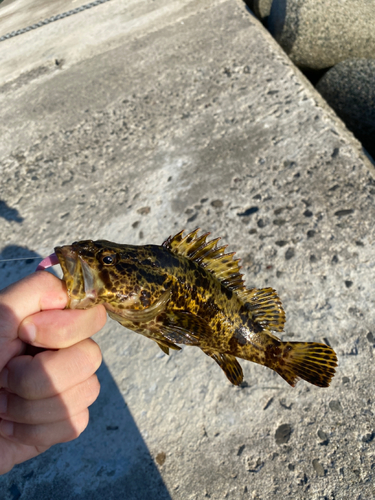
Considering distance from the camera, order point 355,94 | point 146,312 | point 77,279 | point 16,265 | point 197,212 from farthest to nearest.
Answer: point 355,94, point 16,265, point 197,212, point 146,312, point 77,279

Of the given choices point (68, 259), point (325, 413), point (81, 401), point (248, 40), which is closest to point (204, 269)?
point (68, 259)

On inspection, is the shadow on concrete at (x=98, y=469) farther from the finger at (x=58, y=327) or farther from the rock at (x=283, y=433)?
the finger at (x=58, y=327)

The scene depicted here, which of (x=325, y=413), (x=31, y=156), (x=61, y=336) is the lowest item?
(x=325, y=413)

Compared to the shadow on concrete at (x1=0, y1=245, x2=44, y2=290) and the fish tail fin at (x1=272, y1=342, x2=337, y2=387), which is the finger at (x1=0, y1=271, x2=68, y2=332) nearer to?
the fish tail fin at (x1=272, y1=342, x2=337, y2=387)

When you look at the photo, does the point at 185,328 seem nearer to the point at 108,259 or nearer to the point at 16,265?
the point at 108,259

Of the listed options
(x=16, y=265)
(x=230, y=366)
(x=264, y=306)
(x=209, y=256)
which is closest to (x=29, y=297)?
(x=209, y=256)

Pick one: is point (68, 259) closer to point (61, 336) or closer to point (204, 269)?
point (61, 336)

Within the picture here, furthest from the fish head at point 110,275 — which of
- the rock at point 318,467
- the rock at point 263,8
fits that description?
the rock at point 263,8
